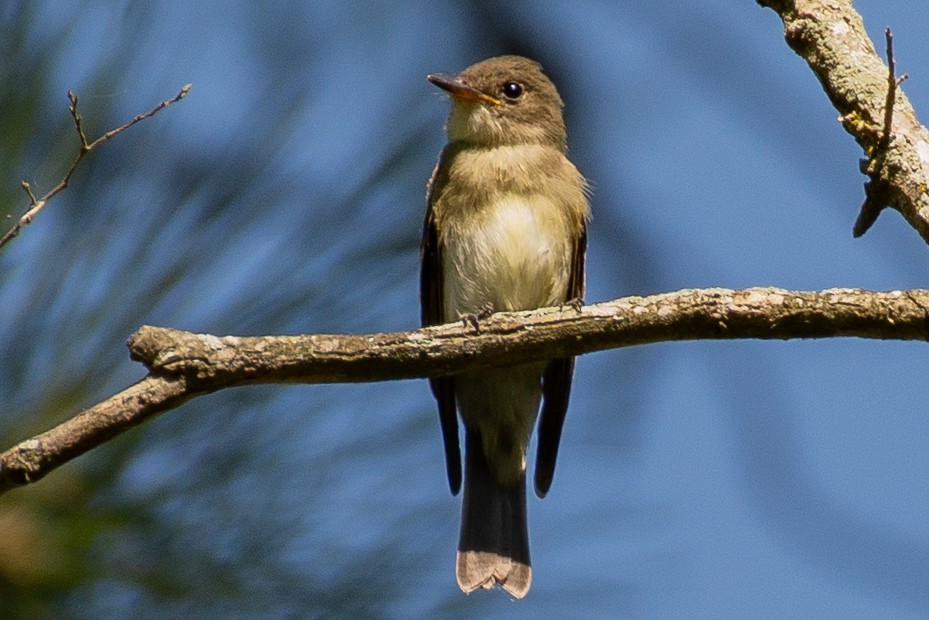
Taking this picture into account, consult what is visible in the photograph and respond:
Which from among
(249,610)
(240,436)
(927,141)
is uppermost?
(927,141)

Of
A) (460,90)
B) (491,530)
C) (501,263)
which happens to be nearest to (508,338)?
(501,263)

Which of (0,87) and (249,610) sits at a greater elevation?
(0,87)

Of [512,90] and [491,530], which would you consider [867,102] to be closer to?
[512,90]

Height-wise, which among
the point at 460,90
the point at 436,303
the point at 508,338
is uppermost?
the point at 460,90

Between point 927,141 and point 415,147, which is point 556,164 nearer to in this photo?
point 415,147

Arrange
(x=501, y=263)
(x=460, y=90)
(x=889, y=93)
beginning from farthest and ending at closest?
(x=460, y=90)
(x=501, y=263)
(x=889, y=93)

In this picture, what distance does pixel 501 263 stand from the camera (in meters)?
4.41

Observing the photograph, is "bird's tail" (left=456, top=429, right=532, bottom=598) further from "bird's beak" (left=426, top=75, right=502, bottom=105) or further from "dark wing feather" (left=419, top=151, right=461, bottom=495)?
"bird's beak" (left=426, top=75, right=502, bottom=105)

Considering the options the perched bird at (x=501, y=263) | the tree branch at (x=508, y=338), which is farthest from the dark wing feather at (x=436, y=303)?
the tree branch at (x=508, y=338)

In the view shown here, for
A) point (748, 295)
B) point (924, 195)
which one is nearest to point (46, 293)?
point (748, 295)

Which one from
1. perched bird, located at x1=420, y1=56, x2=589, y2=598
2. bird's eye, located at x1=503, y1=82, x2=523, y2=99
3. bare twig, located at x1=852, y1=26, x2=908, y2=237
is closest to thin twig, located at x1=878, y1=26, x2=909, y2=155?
bare twig, located at x1=852, y1=26, x2=908, y2=237

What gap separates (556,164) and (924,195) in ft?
6.76

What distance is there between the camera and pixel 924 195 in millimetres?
2848

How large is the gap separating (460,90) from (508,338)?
74.0 inches
